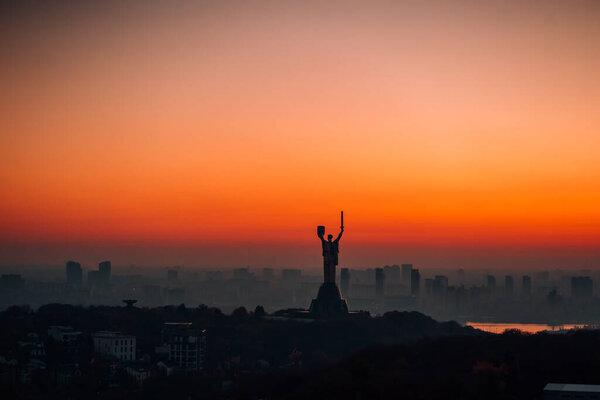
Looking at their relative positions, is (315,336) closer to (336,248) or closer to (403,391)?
(336,248)

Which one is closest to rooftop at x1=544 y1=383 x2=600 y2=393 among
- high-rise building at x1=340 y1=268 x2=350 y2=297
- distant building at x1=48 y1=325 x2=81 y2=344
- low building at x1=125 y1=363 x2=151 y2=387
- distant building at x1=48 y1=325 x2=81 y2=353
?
low building at x1=125 y1=363 x2=151 y2=387

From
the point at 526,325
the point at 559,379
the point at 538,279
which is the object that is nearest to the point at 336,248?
the point at 559,379

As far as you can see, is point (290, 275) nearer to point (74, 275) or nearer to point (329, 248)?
point (74, 275)

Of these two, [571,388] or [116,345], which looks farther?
[116,345]

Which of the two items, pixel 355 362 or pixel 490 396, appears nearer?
pixel 490 396

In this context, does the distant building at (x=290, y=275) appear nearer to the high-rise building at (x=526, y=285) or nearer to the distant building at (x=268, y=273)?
the distant building at (x=268, y=273)

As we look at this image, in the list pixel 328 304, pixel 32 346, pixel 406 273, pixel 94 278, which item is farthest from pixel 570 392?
pixel 406 273
